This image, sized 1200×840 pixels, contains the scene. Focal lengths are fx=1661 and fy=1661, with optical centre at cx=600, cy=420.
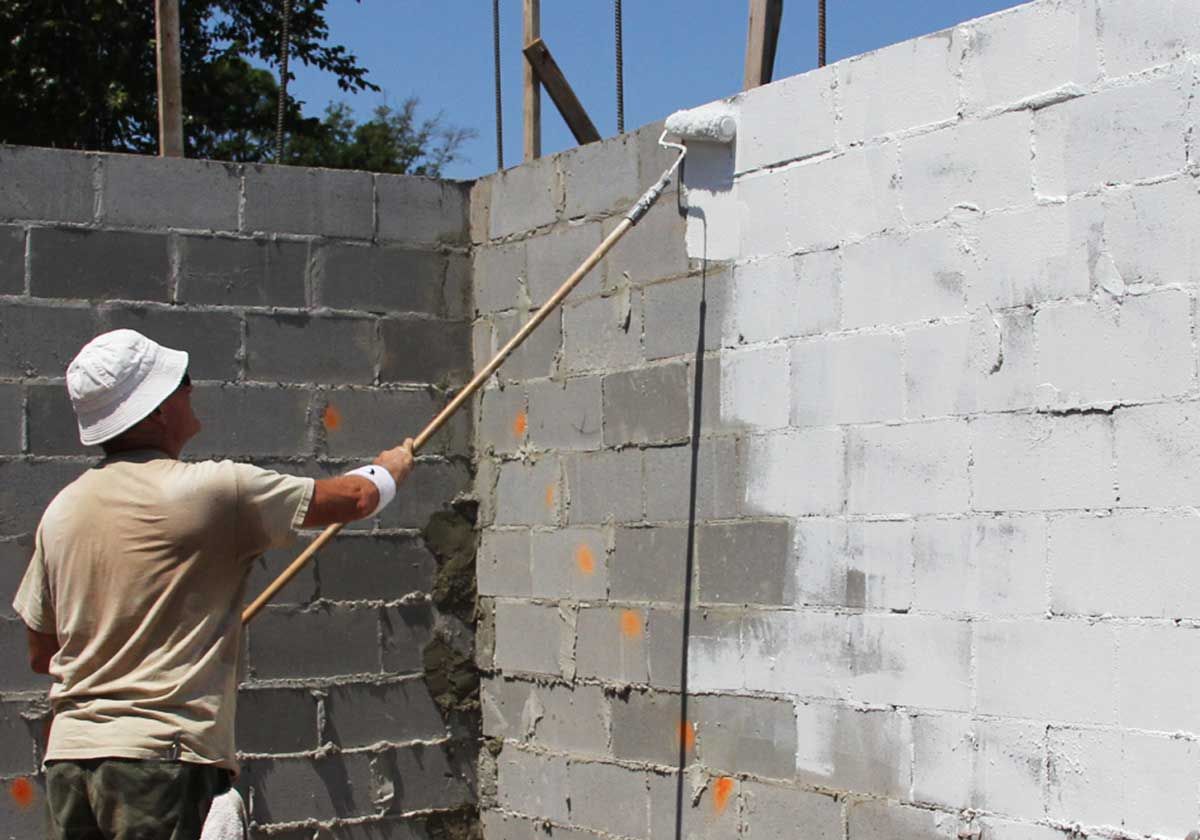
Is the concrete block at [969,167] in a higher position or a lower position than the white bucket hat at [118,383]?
higher

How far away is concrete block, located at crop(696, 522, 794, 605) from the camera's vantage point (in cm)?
434

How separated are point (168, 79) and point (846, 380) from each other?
266 centimetres

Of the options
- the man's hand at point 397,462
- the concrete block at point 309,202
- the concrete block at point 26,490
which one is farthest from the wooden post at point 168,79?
the man's hand at point 397,462

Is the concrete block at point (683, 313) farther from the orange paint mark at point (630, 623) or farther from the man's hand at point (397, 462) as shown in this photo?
the man's hand at point (397, 462)

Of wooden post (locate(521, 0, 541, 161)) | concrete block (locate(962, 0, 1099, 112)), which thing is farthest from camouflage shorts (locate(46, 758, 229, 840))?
wooden post (locate(521, 0, 541, 161))

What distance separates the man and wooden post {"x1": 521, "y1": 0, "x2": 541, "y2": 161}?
274 centimetres

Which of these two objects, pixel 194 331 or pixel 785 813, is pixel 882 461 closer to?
pixel 785 813

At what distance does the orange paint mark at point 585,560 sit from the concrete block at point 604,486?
0.09 meters

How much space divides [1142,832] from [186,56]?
14.1 metres

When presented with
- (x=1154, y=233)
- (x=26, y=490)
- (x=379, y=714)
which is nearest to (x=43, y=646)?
(x=26, y=490)

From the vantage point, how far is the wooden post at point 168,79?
5508 millimetres

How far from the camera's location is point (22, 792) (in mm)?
4988

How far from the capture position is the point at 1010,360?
3.73 metres

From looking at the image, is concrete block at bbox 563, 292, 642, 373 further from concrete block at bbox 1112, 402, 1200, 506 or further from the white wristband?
concrete block at bbox 1112, 402, 1200, 506
